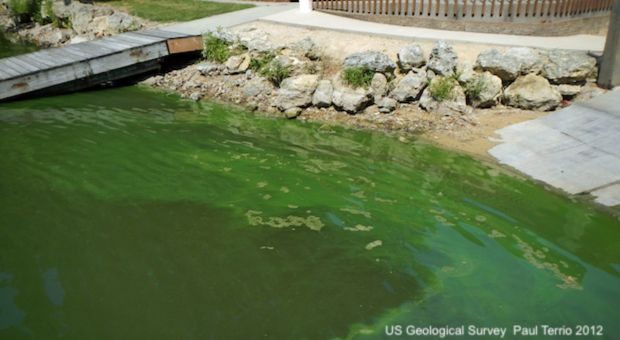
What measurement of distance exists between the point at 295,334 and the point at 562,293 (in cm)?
314

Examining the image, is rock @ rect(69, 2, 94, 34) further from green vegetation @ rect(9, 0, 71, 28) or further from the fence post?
the fence post

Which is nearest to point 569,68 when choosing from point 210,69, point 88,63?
point 210,69

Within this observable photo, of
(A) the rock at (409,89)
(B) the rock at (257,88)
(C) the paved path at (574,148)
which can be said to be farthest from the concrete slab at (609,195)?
(B) the rock at (257,88)

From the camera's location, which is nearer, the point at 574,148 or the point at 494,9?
the point at 574,148

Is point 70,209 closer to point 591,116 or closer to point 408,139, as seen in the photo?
point 408,139

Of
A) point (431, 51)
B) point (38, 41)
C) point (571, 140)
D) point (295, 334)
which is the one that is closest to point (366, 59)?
point (431, 51)

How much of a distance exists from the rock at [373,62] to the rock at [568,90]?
359 cm

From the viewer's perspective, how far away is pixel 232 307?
5.75 m

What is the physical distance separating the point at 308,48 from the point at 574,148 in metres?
6.88

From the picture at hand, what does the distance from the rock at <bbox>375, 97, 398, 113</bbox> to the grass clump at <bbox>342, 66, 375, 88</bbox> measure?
1.84ft

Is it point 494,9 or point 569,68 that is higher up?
point 494,9

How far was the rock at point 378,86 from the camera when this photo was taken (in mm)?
11617

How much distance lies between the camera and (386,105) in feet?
37.2

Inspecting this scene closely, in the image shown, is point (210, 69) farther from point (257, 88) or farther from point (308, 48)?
point (308, 48)
